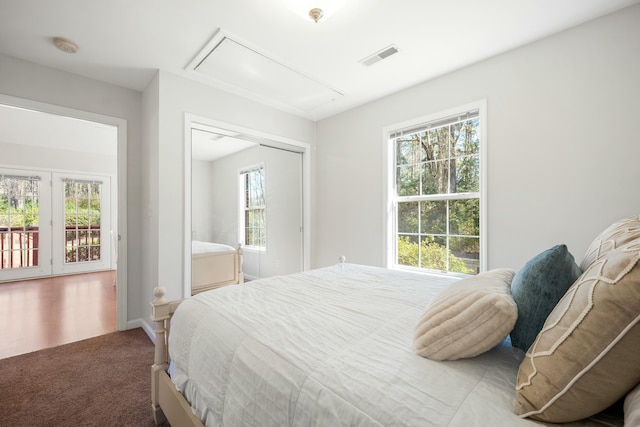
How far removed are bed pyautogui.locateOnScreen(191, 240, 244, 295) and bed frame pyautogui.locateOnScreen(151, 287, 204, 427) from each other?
1374mm

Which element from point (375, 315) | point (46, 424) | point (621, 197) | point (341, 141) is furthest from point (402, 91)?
point (46, 424)

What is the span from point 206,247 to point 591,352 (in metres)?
3.08

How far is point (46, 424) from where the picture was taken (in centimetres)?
162

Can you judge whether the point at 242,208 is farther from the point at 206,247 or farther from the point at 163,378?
the point at 163,378

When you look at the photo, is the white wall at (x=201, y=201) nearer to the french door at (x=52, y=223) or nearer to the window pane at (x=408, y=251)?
the window pane at (x=408, y=251)

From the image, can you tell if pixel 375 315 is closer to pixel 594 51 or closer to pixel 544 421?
pixel 544 421

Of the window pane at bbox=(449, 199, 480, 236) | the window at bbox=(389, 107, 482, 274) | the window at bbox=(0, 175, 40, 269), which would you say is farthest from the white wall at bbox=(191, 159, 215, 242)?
the window at bbox=(0, 175, 40, 269)

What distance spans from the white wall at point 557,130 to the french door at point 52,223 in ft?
21.5

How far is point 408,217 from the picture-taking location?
3.16 metres

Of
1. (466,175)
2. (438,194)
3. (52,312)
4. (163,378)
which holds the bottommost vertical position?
(52,312)

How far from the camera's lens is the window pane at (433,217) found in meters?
2.88

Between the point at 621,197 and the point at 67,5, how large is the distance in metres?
4.05

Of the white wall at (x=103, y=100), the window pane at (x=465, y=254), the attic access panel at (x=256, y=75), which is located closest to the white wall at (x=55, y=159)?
the white wall at (x=103, y=100)

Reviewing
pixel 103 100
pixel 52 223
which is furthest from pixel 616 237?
pixel 52 223
